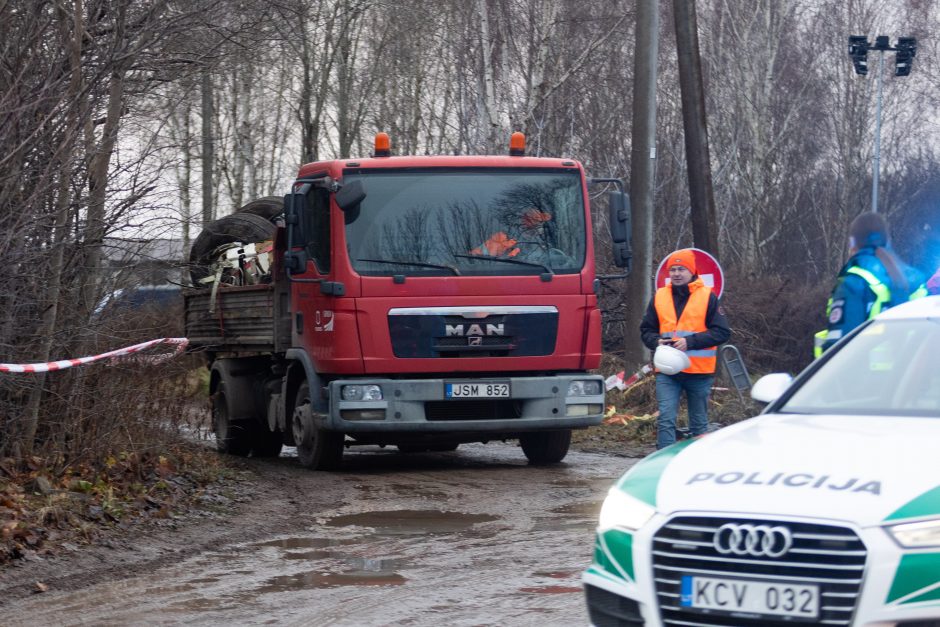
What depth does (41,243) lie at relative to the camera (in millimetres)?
9641

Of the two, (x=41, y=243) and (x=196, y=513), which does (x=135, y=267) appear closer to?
(x=41, y=243)

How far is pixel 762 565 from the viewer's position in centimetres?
455

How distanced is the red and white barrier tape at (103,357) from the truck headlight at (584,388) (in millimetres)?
3305

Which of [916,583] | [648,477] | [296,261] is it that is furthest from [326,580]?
[296,261]

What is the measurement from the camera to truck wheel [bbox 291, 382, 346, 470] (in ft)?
42.2

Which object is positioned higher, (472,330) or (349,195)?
(349,195)

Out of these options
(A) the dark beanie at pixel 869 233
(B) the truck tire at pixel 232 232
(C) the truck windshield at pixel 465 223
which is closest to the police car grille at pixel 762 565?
(A) the dark beanie at pixel 869 233

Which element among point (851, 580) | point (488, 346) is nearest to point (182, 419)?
point (488, 346)

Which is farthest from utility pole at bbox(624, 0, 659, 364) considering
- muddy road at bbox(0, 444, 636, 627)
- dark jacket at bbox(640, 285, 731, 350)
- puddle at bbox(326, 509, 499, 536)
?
puddle at bbox(326, 509, 499, 536)

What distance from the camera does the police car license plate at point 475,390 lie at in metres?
12.3

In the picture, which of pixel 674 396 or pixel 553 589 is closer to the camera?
pixel 553 589

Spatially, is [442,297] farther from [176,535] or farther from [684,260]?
[176,535]

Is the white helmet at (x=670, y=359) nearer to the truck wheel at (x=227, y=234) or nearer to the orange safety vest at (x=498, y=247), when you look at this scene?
the orange safety vest at (x=498, y=247)

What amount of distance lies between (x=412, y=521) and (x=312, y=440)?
337 cm
